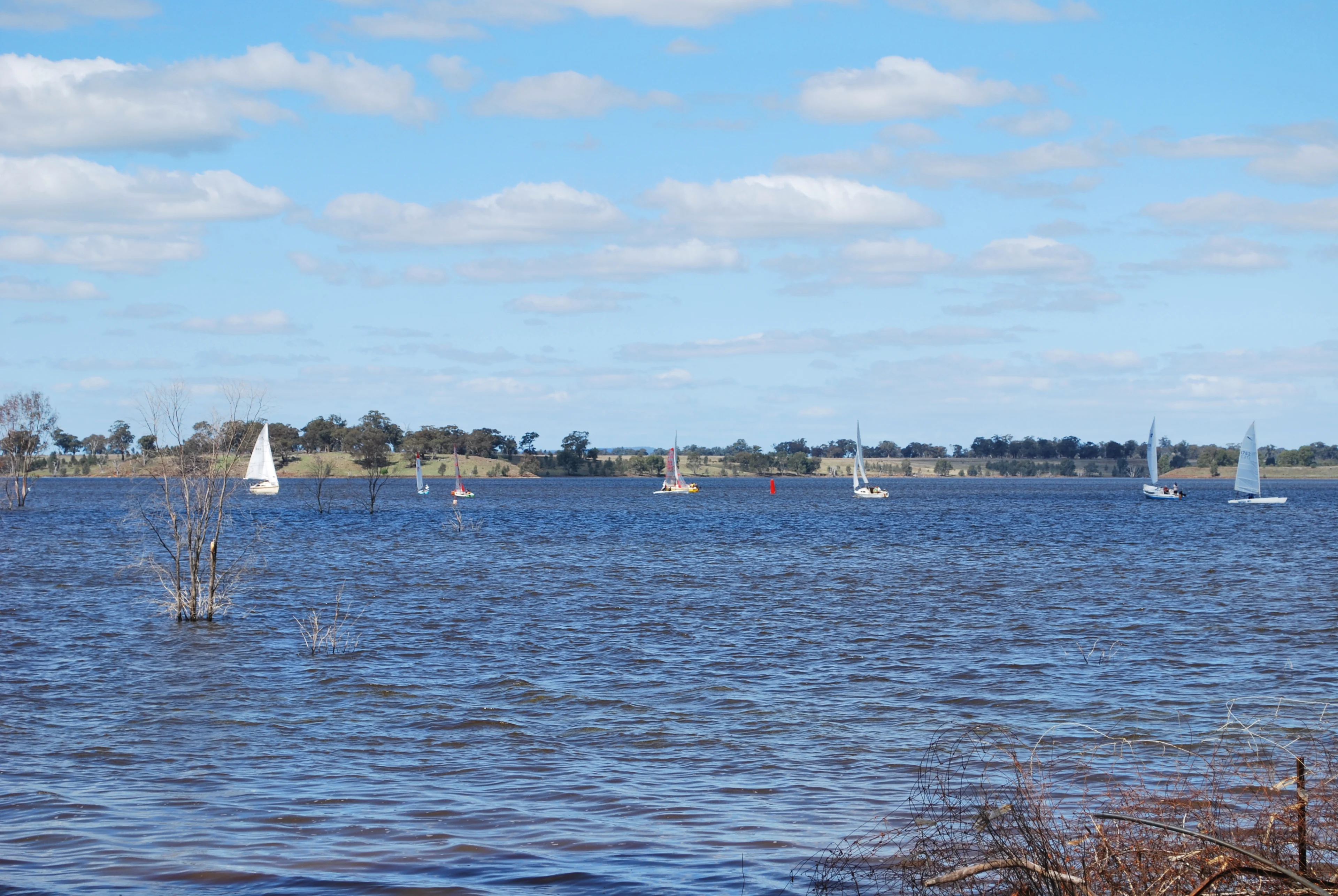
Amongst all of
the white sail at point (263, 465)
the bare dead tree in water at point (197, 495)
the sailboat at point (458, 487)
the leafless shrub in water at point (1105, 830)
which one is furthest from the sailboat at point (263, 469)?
the leafless shrub in water at point (1105, 830)

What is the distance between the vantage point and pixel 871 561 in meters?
50.9

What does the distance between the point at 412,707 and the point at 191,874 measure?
7.90 meters

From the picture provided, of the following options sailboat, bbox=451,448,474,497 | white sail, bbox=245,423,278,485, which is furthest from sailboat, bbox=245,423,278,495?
sailboat, bbox=451,448,474,497

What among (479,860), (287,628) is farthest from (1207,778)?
(287,628)

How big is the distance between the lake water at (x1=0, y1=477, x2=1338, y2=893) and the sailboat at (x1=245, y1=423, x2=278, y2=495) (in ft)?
216

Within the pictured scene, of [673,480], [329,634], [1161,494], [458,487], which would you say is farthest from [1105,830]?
[673,480]

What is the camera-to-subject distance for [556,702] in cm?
1844

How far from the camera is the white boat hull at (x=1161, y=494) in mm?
131750

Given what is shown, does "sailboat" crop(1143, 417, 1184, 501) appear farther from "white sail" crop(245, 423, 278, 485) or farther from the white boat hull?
"white sail" crop(245, 423, 278, 485)

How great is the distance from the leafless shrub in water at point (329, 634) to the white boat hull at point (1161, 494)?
120 m

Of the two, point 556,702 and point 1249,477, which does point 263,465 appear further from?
point 556,702

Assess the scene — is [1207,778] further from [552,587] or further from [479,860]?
[552,587]

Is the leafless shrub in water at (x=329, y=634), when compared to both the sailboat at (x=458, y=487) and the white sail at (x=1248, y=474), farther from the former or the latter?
the white sail at (x=1248, y=474)

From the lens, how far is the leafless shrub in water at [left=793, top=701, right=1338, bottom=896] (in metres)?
6.69
